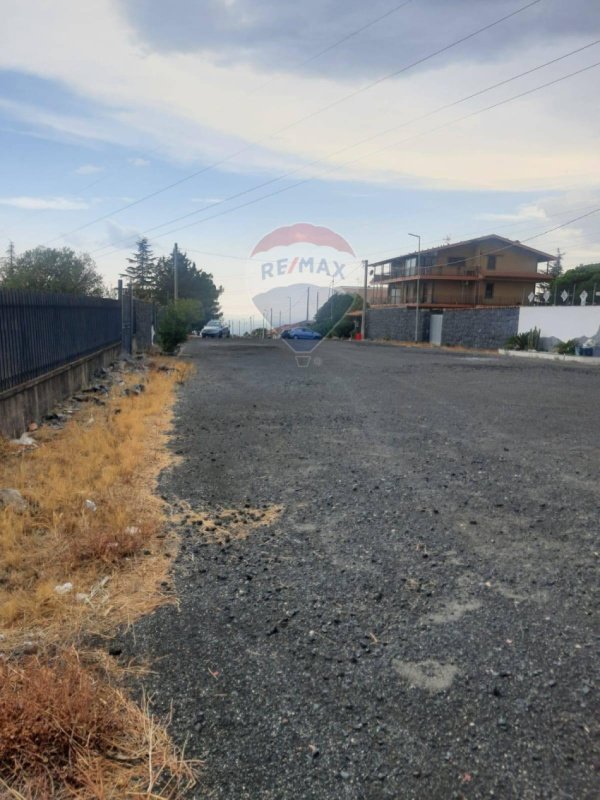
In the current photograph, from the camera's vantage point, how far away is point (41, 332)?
30.0 ft

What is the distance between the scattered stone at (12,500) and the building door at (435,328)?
35853mm

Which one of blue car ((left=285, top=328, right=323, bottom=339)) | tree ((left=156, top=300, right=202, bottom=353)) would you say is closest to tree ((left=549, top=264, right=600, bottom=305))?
blue car ((left=285, top=328, right=323, bottom=339))

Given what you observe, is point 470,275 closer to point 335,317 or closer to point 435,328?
point 335,317

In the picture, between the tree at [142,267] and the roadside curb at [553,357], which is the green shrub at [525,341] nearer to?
the roadside curb at [553,357]

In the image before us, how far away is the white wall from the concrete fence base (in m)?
21.0

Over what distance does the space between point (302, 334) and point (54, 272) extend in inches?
777

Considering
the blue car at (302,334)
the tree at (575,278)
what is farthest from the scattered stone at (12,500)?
Answer: the tree at (575,278)

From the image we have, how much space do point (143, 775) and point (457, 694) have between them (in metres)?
1.36

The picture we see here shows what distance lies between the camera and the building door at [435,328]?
3819 cm

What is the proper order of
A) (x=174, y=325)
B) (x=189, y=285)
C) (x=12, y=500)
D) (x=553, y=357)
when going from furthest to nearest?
(x=189, y=285), (x=553, y=357), (x=174, y=325), (x=12, y=500)

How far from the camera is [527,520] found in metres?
4.41

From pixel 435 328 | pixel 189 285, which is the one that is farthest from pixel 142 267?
pixel 435 328

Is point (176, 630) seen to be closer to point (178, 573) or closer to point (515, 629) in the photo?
point (178, 573)

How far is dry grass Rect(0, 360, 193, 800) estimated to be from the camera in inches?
76.0
